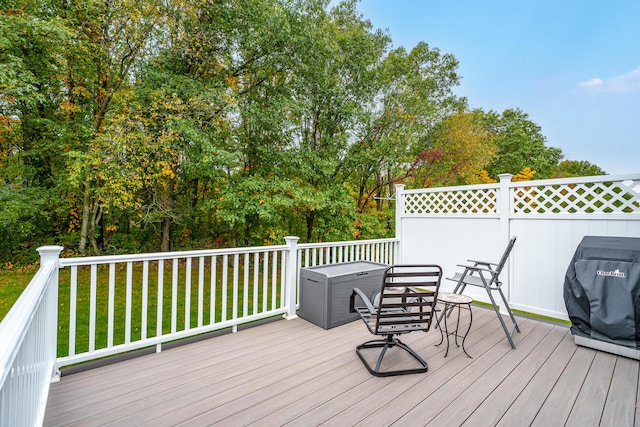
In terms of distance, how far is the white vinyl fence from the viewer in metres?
3.36

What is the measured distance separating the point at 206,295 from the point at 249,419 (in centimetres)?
506

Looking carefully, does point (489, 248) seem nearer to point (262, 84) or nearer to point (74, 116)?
point (262, 84)

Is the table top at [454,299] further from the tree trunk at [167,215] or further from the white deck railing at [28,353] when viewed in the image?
the tree trunk at [167,215]

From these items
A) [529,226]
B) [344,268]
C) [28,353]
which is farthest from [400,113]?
[28,353]

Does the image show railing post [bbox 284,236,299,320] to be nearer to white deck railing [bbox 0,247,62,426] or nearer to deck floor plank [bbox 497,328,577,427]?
white deck railing [bbox 0,247,62,426]

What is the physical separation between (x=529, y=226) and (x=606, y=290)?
122cm

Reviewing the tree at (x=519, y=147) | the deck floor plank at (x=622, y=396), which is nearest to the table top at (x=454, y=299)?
the deck floor plank at (x=622, y=396)

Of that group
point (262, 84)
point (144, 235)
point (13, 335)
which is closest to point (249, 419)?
point (13, 335)

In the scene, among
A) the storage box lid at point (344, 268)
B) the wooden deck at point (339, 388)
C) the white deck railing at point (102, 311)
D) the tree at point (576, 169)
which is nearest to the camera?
the white deck railing at point (102, 311)

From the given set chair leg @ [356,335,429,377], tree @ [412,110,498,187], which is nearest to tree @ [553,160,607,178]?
tree @ [412,110,498,187]

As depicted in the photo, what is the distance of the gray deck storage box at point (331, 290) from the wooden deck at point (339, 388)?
0.42 metres

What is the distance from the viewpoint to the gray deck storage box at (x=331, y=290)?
11.3 ft

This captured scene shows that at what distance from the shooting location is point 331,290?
3434 millimetres

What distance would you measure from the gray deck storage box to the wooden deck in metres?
0.42
